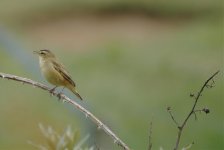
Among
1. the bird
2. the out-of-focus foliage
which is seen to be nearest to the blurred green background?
the bird

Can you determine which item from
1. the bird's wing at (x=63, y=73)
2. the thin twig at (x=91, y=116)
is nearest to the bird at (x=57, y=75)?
the bird's wing at (x=63, y=73)

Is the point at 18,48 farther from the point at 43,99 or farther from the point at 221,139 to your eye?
the point at 221,139

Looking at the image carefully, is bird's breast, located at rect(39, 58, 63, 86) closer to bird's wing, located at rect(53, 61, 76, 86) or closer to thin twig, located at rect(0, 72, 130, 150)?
bird's wing, located at rect(53, 61, 76, 86)

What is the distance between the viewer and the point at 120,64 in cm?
1919

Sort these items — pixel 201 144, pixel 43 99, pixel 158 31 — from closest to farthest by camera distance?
pixel 201 144, pixel 43 99, pixel 158 31

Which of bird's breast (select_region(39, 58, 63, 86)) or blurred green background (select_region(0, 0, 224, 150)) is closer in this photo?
bird's breast (select_region(39, 58, 63, 86))

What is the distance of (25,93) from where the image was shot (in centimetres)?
1702

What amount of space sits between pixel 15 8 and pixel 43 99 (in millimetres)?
7592

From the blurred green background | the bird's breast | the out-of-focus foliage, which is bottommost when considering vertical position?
the out-of-focus foliage

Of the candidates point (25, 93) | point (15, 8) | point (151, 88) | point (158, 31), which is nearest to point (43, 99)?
point (25, 93)

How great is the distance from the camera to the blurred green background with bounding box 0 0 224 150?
15289 millimetres

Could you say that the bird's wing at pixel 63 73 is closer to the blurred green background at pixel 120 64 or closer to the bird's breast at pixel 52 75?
the bird's breast at pixel 52 75

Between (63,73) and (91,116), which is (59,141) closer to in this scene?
(91,116)

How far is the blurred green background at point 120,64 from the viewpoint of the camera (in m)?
15.3
